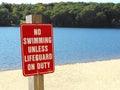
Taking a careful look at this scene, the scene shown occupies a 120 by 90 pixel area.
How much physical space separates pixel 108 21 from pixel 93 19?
476 cm

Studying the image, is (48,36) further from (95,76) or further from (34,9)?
(34,9)

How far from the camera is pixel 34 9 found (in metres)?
99.6

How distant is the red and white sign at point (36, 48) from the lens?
3596 millimetres

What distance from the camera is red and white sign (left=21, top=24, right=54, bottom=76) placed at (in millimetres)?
3596

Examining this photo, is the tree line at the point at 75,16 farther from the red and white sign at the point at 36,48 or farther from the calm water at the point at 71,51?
the red and white sign at the point at 36,48

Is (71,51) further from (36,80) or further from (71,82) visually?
(36,80)

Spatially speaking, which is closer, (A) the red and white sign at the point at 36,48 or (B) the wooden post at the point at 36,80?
(A) the red and white sign at the point at 36,48

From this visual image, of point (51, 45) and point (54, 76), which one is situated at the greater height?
point (51, 45)

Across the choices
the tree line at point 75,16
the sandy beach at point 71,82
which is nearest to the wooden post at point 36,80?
the sandy beach at point 71,82

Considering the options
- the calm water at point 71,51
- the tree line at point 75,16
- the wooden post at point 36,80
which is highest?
the wooden post at point 36,80

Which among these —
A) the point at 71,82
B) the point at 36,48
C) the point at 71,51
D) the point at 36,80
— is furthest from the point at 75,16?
the point at 36,48

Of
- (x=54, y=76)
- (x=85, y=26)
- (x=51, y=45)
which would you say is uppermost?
(x=51, y=45)

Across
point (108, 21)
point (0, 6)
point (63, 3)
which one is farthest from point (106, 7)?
point (0, 6)

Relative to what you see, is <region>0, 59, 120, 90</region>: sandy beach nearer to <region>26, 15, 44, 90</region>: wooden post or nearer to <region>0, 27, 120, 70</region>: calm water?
<region>26, 15, 44, 90</region>: wooden post
